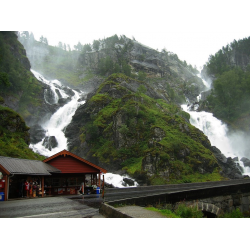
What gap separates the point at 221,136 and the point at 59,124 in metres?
45.4

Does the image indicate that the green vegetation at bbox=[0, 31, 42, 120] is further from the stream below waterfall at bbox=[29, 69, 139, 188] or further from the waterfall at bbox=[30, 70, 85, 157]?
the waterfall at bbox=[30, 70, 85, 157]

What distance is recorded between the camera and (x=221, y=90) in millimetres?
84188

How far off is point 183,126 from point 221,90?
36035 mm

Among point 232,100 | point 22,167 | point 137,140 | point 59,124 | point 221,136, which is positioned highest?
point 232,100

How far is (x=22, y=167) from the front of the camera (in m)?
20.2

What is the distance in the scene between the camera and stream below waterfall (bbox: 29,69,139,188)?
42862mm

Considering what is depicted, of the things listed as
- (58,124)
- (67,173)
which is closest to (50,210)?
(67,173)

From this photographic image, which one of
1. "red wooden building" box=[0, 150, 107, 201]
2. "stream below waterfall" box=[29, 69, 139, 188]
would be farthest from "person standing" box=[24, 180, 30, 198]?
"stream below waterfall" box=[29, 69, 139, 188]

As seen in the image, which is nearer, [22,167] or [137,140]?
[22,167]

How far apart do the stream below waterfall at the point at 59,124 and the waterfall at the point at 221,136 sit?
3461 centimetres

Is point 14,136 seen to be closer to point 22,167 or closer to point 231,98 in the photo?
point 22,167

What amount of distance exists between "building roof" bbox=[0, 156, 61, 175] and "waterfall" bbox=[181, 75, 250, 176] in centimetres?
5257
